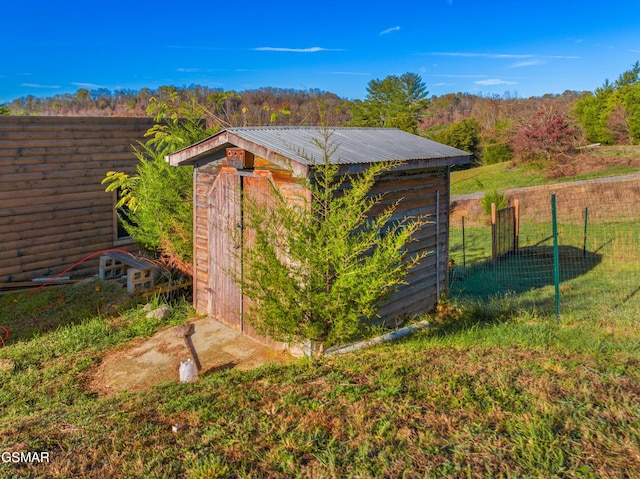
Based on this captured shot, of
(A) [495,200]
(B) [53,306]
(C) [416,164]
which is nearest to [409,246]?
(C) [416,164]

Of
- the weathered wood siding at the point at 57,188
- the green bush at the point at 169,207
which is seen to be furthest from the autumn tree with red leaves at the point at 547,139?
Result: the green bush at the point at 169,207

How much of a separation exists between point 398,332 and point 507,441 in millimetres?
3679

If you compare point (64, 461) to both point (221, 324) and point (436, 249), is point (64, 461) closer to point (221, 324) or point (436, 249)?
point (221, 324)

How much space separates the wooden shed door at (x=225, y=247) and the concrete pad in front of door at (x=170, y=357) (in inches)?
12.6

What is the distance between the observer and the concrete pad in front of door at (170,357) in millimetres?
6516

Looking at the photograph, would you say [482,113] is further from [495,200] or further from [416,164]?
[416,164]

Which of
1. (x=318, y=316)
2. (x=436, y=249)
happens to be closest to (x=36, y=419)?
(x=318, y=316)

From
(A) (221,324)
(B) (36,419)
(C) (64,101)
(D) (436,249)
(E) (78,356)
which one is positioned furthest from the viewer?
(C) (64,101)

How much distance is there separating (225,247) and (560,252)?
10120 mm

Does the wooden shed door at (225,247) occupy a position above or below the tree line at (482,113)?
below

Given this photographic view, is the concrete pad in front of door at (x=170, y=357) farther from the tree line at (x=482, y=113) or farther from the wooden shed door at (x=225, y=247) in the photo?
the tree line at (x=482, y=113)

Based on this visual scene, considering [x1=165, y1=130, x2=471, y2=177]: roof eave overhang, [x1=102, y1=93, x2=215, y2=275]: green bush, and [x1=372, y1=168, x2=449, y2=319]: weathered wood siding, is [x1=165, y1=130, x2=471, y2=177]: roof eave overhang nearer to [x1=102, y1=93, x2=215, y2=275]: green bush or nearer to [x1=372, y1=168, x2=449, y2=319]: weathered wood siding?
[x1=372, y1=168, x2=449, y2=319]: weathered wood siding

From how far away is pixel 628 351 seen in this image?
6.10 m

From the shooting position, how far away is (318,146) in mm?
6672
